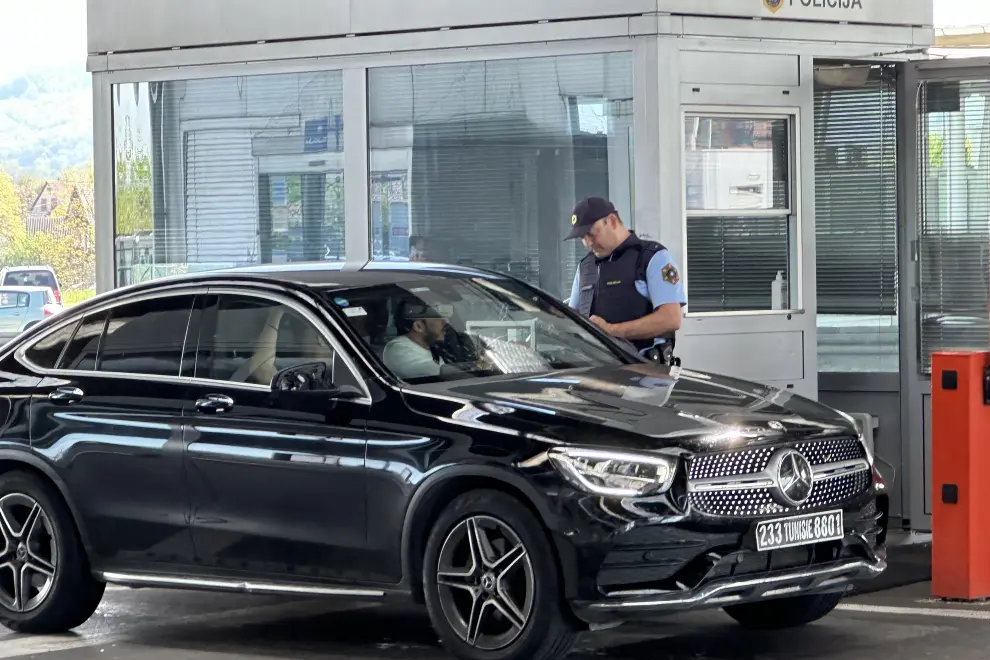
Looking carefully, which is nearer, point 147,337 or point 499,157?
point 147,337

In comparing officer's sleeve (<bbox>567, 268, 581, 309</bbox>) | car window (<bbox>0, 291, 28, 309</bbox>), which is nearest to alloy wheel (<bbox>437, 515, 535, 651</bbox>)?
officer's sleeve (<bbox>567, 268, 581, 309</bbox>)

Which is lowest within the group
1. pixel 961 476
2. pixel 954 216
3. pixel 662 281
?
pixel 961 476

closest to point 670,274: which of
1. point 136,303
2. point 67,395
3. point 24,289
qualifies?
point 136,303

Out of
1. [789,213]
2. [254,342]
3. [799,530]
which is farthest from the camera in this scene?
[789,213]

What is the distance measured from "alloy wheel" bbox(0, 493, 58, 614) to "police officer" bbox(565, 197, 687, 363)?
3.16 meters

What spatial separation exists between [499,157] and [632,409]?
4.58 meters

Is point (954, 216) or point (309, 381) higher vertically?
point (954, 216)

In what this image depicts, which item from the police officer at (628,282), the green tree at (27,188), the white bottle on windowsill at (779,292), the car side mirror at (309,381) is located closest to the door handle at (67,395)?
the car side mirror at (309,381)

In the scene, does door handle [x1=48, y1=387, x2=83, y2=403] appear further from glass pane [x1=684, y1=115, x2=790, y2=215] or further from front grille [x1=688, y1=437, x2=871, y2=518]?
glass pane [x1=684, y1=115, x2=790, y2=215]

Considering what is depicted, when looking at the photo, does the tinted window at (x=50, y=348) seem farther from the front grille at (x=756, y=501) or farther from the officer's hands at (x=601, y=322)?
the front grille at (x=756, y=501)

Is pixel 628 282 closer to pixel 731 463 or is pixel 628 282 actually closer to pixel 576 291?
pixel 576 291

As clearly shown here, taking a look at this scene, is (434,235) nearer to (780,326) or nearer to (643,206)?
(643,206)

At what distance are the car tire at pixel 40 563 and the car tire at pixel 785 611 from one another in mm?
2864

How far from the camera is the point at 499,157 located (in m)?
11.2
